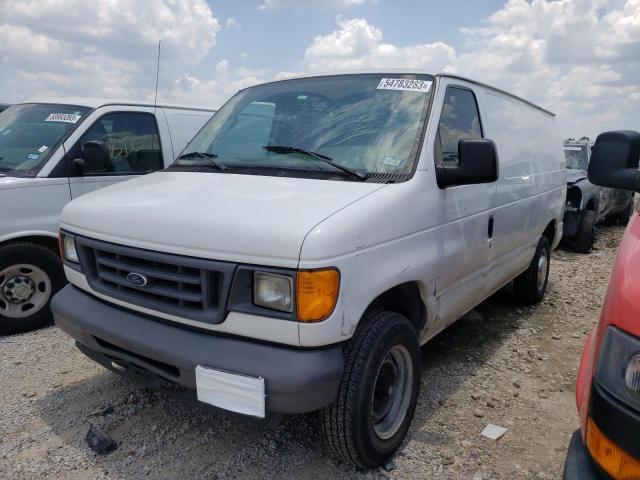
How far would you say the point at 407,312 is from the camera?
3043 millimetres

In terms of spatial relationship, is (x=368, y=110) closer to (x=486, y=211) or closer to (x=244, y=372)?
(x=486, y=211)

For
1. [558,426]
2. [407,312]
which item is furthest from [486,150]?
[558,426]

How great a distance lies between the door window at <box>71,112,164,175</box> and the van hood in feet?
6.64

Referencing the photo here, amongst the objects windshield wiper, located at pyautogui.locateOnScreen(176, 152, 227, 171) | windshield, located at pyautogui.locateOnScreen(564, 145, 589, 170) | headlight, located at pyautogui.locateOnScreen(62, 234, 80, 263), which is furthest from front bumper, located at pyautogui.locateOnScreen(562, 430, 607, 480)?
windshield, located at pyautogui.locateOnScreen(564, 145, 589, 170)

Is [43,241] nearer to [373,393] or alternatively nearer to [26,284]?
[26,284]

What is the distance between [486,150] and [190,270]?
169 centimetres

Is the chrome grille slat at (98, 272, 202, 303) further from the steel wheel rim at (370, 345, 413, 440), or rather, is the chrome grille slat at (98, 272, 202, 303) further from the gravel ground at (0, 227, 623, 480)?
the steel wheel rim at (370, 345, 413, 440)

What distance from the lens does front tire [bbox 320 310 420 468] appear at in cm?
241

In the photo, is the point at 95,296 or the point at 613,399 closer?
the point at 613,399

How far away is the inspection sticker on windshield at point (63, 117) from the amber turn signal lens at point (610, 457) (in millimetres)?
4786

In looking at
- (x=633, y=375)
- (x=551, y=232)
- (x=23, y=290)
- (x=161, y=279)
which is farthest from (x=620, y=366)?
(x=551, y=232)

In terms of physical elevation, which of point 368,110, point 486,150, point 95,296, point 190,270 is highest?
point 368,110

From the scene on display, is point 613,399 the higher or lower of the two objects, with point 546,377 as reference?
higher

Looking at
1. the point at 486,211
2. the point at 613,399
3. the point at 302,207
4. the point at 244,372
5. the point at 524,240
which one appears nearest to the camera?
the point at 613,399
